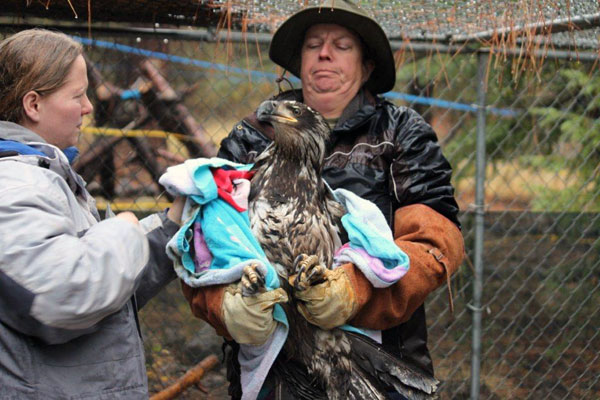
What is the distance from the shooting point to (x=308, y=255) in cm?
243

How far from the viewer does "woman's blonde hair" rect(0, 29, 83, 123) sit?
6.68 ft

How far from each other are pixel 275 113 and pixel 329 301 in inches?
30.6

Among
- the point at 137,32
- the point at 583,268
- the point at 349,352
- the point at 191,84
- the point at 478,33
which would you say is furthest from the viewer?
the point at 583,268

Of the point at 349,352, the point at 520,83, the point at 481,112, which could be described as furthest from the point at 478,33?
the point at 349,352

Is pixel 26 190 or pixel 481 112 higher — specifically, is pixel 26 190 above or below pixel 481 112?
above

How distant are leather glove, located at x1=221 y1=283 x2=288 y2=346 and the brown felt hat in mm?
1282

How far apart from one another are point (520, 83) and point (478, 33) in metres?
1.25

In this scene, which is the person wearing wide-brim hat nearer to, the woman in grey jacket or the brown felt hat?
the brown felt hat

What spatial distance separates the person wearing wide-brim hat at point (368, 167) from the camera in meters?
2.44

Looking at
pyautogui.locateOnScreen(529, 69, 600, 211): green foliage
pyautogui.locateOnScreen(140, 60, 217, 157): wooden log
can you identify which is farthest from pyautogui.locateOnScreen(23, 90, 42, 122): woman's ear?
pyautogui.locateOnScreen(529, 69, 600, 211): green foliage

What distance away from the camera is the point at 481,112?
13.8 ft

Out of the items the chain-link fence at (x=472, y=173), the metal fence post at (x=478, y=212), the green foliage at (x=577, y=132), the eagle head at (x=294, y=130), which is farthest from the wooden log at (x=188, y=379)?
the green foliage at (x=577, y=132)

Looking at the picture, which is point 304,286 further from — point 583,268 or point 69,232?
point 583,268

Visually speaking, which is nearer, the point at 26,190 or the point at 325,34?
the point at 26,190
